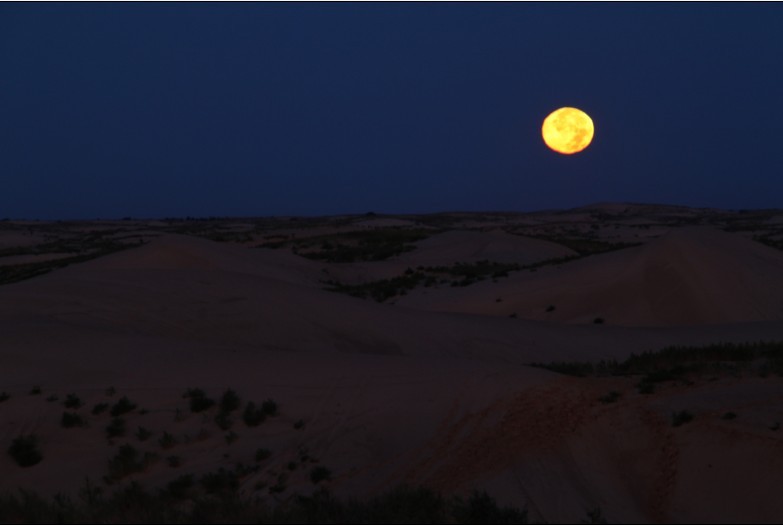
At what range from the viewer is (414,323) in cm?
1697

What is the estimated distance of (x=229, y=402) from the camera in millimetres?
9023

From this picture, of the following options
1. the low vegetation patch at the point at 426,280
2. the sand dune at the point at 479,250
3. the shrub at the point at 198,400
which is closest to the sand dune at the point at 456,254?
the sand dune at the point at 479,250

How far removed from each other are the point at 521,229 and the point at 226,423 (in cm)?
6982

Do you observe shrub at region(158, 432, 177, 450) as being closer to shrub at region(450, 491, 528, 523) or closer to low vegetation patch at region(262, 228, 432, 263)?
shrub at region(450, 491, 528, 523)

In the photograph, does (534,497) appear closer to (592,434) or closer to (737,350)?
(592,434)

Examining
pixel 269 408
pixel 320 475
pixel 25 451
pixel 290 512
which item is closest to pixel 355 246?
pixel 269 408

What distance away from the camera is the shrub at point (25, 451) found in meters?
7.93

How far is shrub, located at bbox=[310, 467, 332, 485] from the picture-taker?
282 inches

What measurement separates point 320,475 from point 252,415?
5.88 feet

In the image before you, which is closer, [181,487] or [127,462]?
[181,487]

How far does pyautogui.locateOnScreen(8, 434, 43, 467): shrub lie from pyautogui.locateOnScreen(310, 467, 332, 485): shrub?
3.22 metres

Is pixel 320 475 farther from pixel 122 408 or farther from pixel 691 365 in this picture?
pixel 691 365

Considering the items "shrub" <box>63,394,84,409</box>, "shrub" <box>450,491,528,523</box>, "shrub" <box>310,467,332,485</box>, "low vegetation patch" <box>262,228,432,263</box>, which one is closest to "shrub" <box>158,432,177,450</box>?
"shrub" <box>63,394,84,409</box>

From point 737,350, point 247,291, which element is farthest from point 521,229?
point 737,350
